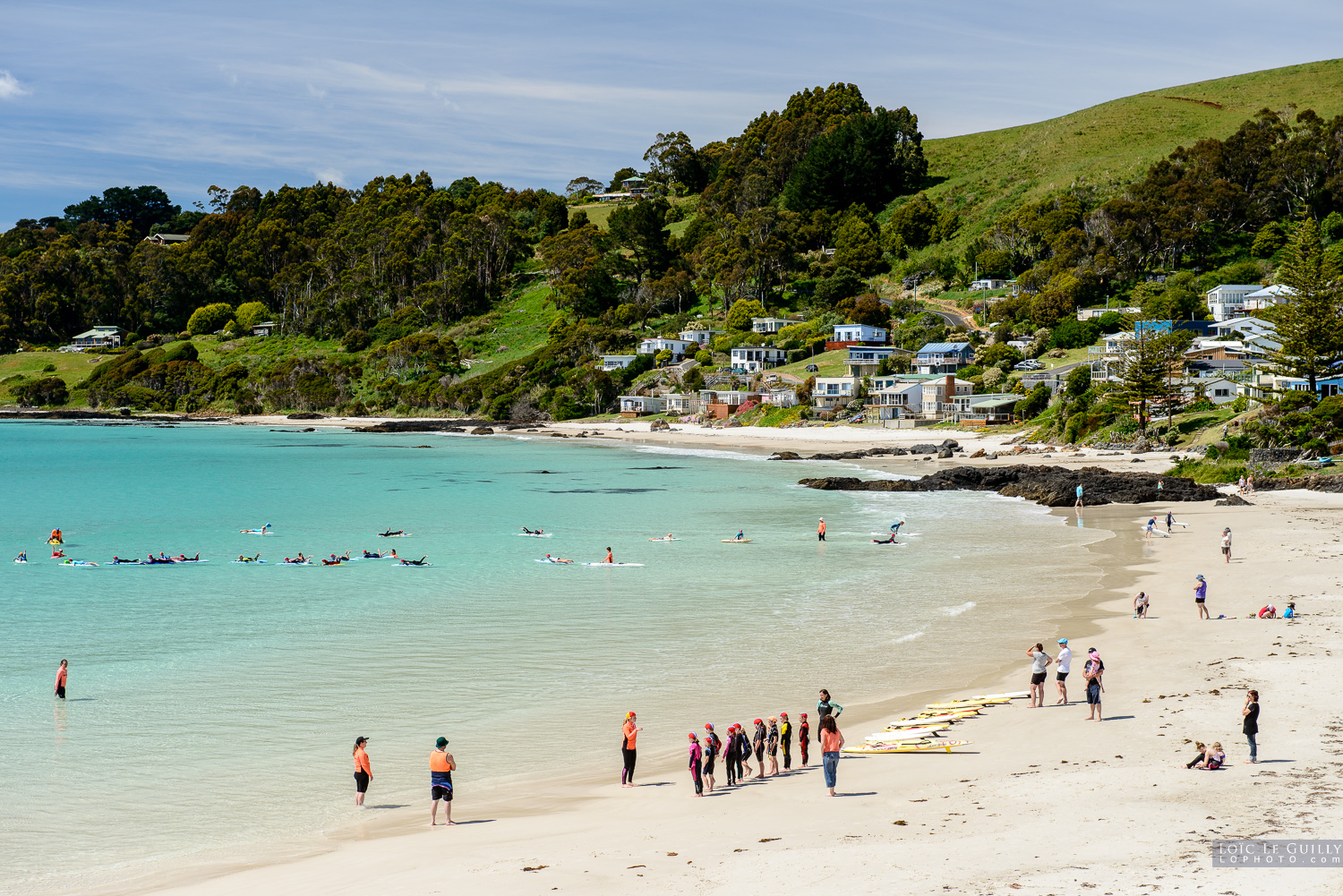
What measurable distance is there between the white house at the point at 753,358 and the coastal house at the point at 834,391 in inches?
472

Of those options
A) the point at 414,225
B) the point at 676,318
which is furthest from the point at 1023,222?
the point at 414,225

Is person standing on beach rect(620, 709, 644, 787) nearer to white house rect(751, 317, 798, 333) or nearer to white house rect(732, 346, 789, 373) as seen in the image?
white house rect(732, 346, 789, 373)

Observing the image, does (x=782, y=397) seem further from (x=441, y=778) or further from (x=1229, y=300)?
(x=441, y=778)

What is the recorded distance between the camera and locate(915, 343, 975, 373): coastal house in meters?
87.7

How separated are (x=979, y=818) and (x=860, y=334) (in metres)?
90.9

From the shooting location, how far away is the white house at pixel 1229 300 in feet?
283

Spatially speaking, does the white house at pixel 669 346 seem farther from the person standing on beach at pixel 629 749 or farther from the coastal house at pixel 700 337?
the person standing on beach at pixel 629 749

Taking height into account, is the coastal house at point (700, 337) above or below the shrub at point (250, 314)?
below

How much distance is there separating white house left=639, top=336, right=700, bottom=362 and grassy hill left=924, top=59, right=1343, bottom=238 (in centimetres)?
4589

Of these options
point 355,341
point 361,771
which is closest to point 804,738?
point 361,771

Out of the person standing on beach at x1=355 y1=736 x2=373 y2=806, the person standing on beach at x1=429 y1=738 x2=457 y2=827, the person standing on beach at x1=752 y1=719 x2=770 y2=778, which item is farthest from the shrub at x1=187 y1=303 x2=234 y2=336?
the person standing on beach at x1=752 y1=719 x2=770 y2=778

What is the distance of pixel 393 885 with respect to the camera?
10.4 meters

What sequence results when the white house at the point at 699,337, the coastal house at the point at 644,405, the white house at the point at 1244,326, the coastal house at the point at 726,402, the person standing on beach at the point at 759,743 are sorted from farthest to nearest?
the white house at the point at 699,337, the coastal house at the point at 644,405, the coastal house at the point at 726,402, the white house at the point at 1244,326, the person standing on beach at the point at 759,743

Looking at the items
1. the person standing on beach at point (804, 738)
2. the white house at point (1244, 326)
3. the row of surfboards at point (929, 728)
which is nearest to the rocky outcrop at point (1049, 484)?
the white house at point (1244, 326)
